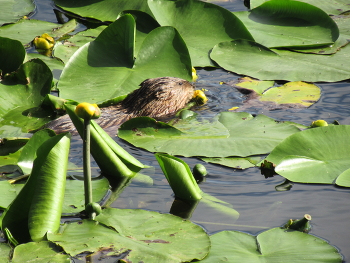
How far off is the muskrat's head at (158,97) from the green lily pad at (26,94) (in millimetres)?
534

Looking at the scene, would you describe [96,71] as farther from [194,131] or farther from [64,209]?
[64,209]

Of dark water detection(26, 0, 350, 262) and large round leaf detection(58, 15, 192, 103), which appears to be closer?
dark water detection(26, 0, 350, 262)

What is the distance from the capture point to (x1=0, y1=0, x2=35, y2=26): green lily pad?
4.16 m

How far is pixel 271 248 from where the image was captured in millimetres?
1701

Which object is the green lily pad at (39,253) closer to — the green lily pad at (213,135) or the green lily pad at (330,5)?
the green lily pad at (213,135)

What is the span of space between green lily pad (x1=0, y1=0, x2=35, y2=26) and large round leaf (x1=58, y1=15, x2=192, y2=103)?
1270mm

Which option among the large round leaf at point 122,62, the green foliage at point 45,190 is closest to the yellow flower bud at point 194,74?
the large round leaf at point 122,62

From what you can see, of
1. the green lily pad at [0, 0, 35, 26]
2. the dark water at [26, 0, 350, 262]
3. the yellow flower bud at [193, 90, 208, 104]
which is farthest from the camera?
the green lily pad at [0, 0, 35, 26]

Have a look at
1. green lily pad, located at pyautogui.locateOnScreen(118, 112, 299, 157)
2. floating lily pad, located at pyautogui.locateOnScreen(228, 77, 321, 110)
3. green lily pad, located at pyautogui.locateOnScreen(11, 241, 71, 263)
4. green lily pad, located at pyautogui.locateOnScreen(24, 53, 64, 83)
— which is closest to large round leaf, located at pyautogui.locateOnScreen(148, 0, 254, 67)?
floating lily pad, located at pyautogui.locateOnScreen(228, 77, 321, 110)

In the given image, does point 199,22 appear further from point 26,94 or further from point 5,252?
point 5,252

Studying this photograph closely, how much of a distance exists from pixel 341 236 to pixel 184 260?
0.71 meters

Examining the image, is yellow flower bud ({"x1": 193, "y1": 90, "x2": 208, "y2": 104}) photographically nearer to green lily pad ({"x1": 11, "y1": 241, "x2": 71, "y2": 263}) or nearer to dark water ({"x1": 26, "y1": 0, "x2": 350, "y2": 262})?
dark water ({"x1": 26, "y1": 0, "x2": 350, "y2": 262})

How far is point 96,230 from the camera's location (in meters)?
1.69

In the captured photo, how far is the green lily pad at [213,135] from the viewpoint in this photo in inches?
96.2
